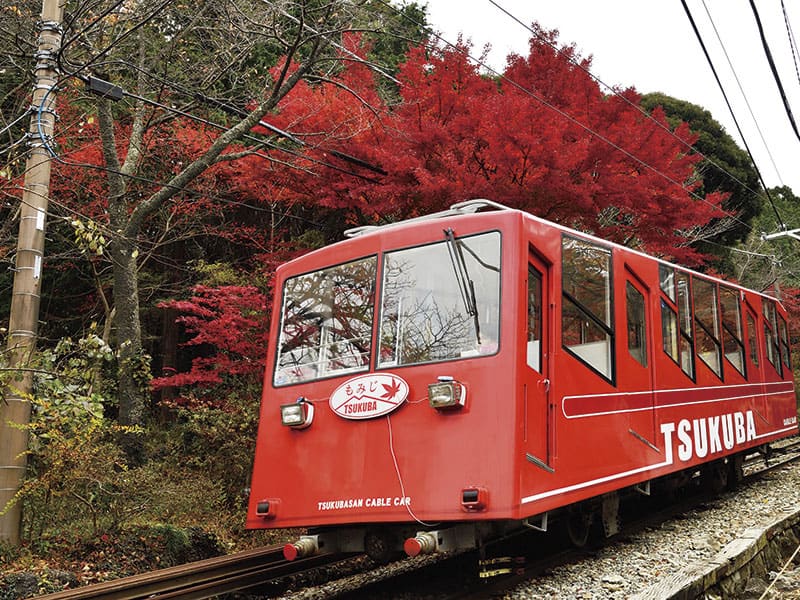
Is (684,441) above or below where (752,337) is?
below

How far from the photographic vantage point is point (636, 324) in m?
7.24

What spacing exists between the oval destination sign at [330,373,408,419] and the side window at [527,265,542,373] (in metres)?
0.95

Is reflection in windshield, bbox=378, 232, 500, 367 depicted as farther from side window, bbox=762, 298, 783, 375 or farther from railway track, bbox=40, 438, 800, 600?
side window, bbox=762, 298, 783, 375

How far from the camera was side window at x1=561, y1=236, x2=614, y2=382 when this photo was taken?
244 inches

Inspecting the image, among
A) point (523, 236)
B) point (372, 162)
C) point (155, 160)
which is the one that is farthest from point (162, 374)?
point (523, 236)

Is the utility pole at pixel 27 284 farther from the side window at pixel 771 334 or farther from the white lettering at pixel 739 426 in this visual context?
the side window at pixel 771 334

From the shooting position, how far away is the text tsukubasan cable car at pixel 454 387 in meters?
5.30

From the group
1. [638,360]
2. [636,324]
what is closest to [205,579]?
[638,360]

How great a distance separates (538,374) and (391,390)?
1.08 metres

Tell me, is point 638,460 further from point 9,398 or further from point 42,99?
point 42,99

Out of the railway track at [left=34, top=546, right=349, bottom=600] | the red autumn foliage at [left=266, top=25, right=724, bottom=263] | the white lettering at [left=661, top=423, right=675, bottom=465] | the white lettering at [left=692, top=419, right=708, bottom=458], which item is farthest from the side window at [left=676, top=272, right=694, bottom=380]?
the railway track at [left=34, top=546, right=349, bottom=600]

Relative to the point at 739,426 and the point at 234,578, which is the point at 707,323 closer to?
the point at 739,426

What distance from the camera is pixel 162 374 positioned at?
17062mm

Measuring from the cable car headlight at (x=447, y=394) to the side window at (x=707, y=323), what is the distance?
4433 mm
